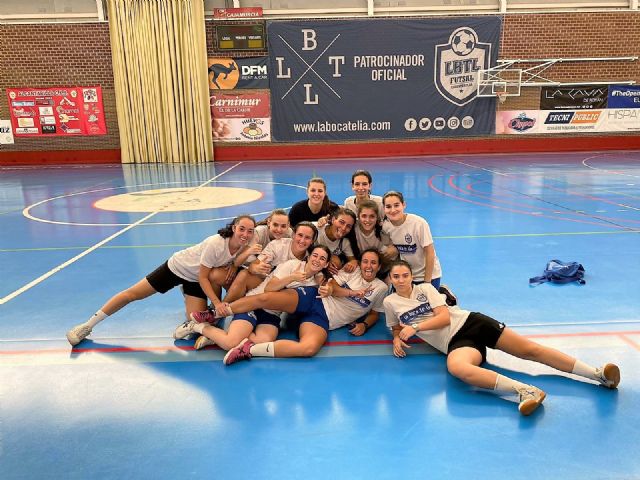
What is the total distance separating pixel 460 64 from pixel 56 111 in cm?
1513

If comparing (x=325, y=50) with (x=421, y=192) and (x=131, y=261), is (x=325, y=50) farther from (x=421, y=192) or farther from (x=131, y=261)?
(x=131, y=261)

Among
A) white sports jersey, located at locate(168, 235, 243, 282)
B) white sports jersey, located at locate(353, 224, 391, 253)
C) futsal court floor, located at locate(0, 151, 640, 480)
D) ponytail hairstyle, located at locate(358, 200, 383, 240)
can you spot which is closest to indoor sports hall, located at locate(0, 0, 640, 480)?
futsal court floor, located at locate(0, 151, 640, 480)

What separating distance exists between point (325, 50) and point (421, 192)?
966 centimetres

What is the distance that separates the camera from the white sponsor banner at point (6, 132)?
18.6 metres

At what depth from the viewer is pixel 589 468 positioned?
2.57m

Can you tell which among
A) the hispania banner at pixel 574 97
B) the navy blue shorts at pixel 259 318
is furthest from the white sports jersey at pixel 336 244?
the hispania banner at pixel 574 97

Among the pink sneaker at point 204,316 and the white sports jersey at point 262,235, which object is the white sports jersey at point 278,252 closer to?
the white sports jersey at point 262,235

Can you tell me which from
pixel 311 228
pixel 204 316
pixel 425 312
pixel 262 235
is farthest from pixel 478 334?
pixel 204 316

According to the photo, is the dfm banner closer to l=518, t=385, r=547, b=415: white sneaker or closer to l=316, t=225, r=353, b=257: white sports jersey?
l=316, t=225, r=353, b=257: white sports jersey

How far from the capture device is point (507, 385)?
321 cm

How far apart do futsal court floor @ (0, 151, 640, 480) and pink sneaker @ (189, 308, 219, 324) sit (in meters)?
0.22

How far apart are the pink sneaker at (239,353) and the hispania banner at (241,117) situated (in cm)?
1579

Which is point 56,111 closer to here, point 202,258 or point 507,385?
point 202,258

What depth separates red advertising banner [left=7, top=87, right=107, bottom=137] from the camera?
60.2ft
